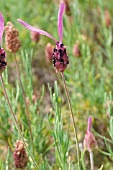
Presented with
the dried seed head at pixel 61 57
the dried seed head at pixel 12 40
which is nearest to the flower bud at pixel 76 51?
the dried seed head at pixel 12 40

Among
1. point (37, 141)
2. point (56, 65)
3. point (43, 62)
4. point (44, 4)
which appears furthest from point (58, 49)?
point (44, 4)

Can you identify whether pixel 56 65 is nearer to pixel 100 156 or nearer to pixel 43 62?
pixel 100 156

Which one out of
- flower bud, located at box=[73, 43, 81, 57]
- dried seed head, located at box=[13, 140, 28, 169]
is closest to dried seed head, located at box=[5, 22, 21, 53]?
dried seed head, located at box=[13, 140, 28, 169]

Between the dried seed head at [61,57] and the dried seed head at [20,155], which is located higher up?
the dried seed head at [61,57]

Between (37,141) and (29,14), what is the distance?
1.23 meters

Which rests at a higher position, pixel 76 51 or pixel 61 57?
pixel 76 51

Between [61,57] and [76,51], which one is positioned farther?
[76,51]

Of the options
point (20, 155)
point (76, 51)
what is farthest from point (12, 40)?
point (76, 51)

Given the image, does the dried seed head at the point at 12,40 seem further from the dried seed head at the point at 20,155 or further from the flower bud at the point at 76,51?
the flower bud at the point at 76,51

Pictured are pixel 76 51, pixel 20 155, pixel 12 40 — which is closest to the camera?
pixel 20 155

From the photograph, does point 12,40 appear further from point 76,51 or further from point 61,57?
point 76,51

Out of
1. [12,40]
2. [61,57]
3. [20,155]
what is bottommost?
[20,155]

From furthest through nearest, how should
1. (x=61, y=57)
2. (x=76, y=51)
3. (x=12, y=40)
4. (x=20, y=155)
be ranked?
1. (x=76, y=51)
2. (x=12, y=40)
3. (x=20, y=155)
4. (x=61, y=57)

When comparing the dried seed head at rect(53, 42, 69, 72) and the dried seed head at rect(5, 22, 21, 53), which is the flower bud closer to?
the dried seed head at rect(5, 22, 21, 53)
